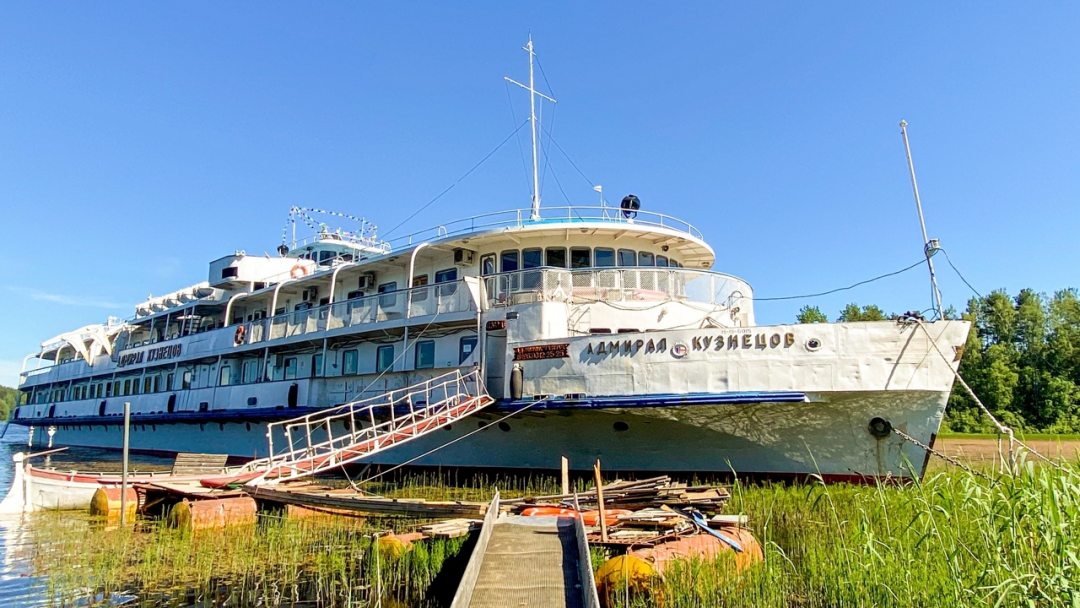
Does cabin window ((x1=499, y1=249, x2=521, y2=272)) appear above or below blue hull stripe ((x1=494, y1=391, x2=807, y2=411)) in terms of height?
above

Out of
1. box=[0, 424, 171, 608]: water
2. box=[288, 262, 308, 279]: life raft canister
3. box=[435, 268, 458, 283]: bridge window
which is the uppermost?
box=[288, 262, 308, 279]: life raft canister

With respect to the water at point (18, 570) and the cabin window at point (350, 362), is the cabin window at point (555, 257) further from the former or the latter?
the water at point (18, 570)

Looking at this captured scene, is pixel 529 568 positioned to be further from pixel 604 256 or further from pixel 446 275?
pixel 446 275

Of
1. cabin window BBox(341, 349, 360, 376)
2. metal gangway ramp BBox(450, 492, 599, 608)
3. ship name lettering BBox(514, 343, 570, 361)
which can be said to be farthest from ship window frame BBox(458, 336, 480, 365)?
metal gangway ramp BBox(450, 492, 599, 608)

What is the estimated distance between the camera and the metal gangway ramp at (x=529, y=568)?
6.33 meters

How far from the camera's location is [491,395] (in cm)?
1652

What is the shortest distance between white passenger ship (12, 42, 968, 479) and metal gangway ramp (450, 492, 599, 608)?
4055 mm

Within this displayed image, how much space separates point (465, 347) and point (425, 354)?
150 cm

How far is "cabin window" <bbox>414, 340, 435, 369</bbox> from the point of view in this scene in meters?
17.8

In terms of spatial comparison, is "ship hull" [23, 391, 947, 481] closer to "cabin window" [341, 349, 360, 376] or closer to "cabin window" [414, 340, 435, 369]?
"cabin window" [414, 340, 435, 369]

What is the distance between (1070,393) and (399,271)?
41.3m

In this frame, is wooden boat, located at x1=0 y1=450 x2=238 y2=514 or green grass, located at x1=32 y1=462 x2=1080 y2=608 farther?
wooden boat, located at x1=0 y1=450 x2=238 y2=514

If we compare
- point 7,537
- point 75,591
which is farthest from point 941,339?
point 7,537

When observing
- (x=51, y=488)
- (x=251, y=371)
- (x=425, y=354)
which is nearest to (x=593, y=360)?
(x=425, y=354)
